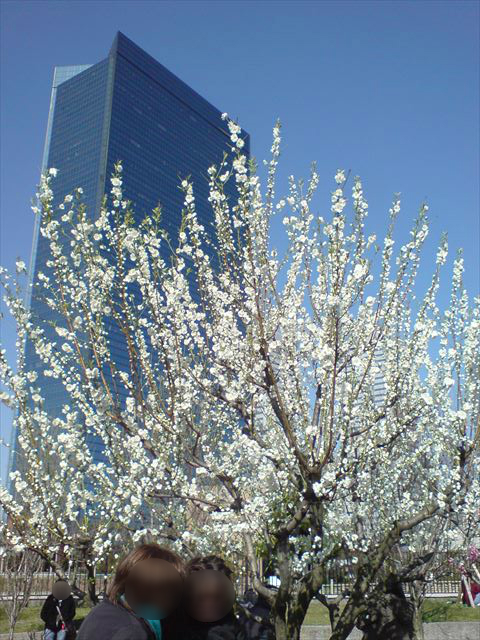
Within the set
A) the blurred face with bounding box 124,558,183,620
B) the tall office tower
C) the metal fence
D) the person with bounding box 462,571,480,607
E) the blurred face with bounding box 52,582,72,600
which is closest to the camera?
the blurred face with bounding box 124,558,183,620

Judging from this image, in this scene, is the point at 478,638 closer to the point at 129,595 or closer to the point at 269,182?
the point at 269,182

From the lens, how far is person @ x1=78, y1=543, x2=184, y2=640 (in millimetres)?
1772

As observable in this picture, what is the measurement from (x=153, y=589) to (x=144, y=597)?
1.6 inches

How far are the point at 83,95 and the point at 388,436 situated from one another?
89.7m

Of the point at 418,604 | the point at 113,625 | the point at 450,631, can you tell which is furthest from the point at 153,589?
the point at 450,631

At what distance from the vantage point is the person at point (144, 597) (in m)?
1.77

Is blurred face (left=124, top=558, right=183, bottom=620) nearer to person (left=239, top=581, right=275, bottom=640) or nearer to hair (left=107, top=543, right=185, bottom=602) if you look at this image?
hair (left=107, top=543, right=185, bottom=602)

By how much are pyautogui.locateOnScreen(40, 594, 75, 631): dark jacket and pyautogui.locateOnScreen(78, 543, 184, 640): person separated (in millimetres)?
5905

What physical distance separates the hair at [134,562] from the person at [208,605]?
184 millimetres

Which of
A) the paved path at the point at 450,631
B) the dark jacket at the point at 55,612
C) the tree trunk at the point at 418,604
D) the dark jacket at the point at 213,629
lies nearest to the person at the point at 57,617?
the dark jacket at the point at 55,612

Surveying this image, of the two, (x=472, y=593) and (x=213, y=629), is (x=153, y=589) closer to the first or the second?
(x=213, y=629)

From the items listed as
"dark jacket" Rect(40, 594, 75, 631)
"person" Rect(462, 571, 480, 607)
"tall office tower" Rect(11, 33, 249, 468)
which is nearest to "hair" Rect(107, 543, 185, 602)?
"dark jacket" Rect(40, 594, 75, 631)

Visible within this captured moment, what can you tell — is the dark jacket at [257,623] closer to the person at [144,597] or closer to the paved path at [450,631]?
the person at [144,597]

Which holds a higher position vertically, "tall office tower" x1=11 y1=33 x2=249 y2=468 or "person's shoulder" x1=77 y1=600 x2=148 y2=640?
"tall office tower" x1=11 y1=33 x2=249 y2=468
